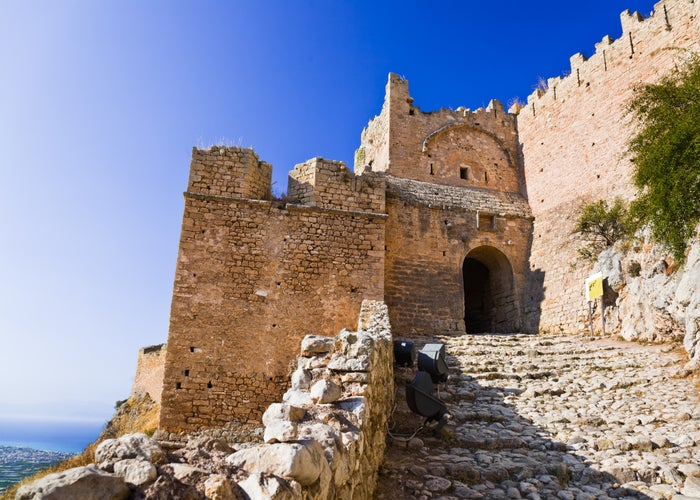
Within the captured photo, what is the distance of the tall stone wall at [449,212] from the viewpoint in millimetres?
13602

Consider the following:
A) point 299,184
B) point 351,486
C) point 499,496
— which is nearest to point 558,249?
point 299,184

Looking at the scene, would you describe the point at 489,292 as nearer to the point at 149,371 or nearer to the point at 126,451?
the point at 149,371

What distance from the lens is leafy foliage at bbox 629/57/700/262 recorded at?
8.66 m

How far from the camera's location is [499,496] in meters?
4.25

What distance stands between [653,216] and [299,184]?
25.2 feet

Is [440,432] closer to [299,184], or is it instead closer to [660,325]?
[660,325]

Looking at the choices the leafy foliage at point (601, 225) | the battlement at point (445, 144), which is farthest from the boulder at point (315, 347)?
the battlement at point (445, 144)

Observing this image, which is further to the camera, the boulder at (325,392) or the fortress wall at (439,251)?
the fortress wall at (439,251)

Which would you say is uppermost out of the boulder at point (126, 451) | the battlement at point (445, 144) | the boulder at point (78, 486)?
the battlement at point (445, 144)

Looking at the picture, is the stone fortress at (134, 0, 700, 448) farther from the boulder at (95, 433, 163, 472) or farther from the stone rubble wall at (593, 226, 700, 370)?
the boulder at (95, 433, 163, 472)

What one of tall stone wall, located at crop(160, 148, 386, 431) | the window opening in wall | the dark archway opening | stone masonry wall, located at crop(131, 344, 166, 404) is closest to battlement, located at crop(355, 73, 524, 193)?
the window opening in wall

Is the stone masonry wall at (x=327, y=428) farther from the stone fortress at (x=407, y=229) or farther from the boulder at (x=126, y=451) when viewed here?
the stone fortress at (x=407, y=229)

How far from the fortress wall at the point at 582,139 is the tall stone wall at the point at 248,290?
5.31 meters

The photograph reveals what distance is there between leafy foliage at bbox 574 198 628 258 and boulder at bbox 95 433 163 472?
12.4 m
